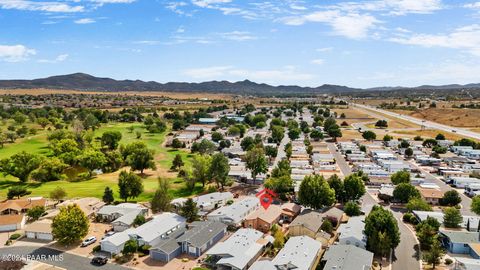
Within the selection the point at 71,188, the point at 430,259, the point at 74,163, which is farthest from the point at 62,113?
the point at 430,259

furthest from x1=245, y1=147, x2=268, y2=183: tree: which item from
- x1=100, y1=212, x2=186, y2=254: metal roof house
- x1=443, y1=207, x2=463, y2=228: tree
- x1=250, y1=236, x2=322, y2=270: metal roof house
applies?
x1=443, y1=207, x2=463, y2=228: tree

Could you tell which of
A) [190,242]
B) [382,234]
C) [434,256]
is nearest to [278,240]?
[190,242]

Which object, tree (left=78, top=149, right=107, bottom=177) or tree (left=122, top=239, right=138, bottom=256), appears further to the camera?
tree (left=78, top=149, right=107, bottom=177)

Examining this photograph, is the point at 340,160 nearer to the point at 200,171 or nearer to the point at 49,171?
the point at 200,171

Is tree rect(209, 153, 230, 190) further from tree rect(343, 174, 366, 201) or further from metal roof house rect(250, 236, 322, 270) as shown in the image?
metal roof house rect(250, 236, 322, 270)

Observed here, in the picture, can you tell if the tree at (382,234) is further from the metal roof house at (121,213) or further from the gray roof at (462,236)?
the metal roof house at (121,213)
